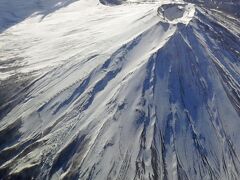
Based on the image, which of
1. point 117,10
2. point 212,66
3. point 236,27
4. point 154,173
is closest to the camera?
point 154,173

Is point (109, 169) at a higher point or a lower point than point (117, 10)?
lower

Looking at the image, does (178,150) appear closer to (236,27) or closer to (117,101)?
(117,101)

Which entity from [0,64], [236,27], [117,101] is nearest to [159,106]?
[117,101]

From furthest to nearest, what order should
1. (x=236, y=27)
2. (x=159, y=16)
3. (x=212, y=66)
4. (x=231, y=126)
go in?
(x=236, y=27)
(x=159, y=16)
(x=212, y=66)
(x=231, y=126)

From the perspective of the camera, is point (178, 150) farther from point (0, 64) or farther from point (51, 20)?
point (51, 20)

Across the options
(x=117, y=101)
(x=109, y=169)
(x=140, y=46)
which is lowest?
(x=109, y=169)

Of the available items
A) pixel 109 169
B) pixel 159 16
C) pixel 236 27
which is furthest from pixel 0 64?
pixel 236 27

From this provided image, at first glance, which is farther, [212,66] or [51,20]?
[51,20]
